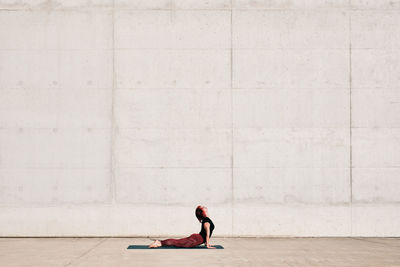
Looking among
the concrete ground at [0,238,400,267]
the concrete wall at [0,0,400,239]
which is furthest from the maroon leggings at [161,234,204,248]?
the concrete wall at [0,0,400,239]

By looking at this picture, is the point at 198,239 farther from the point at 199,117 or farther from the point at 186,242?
the point at 199,117

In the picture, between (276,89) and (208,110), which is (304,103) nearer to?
(276,89)

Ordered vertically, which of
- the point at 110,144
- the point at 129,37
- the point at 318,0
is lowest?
the point at 110,144

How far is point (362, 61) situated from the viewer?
32.5ft

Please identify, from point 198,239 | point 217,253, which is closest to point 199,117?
point 198,239

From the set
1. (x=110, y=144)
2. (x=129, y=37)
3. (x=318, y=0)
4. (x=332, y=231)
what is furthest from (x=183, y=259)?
(x=318, y=0)

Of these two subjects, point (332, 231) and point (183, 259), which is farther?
point (332, 231)

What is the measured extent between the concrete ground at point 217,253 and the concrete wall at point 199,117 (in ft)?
2.10

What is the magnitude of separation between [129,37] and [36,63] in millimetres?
2333

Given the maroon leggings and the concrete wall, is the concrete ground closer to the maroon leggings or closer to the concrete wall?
the maroon leggings

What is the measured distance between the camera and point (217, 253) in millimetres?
7324

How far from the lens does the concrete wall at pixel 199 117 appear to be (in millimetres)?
9586

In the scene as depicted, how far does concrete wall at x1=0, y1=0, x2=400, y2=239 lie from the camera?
959 cm

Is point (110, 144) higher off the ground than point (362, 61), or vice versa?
point (362, 61)
